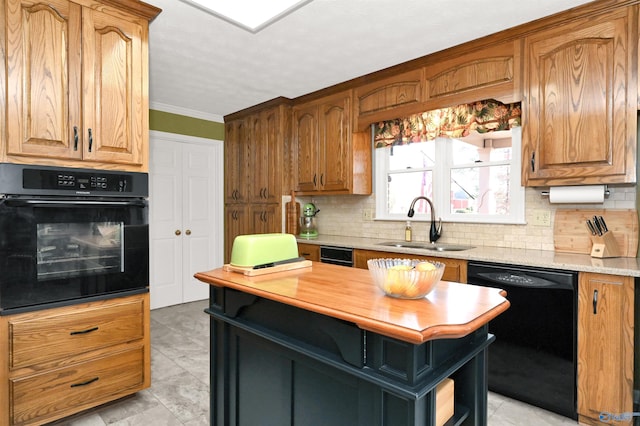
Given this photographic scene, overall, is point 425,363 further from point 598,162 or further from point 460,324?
point 598,162

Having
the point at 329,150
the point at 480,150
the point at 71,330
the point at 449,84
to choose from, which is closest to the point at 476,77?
the point at 449,84

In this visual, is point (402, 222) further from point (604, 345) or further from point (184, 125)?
point (184, 125)

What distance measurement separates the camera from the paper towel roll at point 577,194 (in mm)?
2330

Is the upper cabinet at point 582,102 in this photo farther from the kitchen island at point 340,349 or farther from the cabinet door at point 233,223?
the cabinet door at point 233,223

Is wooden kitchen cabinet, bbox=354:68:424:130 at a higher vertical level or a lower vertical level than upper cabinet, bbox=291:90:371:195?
higher

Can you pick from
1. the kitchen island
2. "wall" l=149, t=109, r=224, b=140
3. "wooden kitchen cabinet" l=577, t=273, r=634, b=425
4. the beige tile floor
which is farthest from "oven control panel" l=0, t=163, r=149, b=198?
"wooden kitchen cabinet" l=577, t=273, r=634, b=425

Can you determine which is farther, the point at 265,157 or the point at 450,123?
the point at 265,157

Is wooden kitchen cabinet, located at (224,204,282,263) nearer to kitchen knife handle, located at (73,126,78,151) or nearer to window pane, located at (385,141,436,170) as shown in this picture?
window pane, located at (385,141,436,170)

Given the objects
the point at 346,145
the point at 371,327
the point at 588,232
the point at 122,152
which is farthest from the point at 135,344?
the point at 588,232

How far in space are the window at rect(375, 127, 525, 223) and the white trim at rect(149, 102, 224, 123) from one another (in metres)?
2.45

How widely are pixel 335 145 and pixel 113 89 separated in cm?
218

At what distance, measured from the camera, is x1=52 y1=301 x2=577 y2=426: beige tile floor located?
2.13 m

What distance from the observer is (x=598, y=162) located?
7.37 ft

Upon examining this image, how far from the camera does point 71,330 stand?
2.05m
